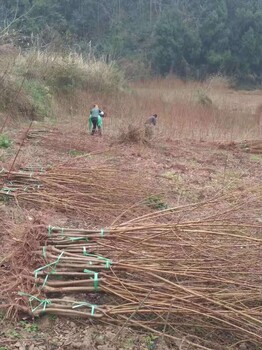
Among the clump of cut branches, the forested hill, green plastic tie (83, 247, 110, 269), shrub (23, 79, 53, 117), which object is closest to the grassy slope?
shrub (23, 79, 53, 117)

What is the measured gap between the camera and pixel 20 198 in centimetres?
432

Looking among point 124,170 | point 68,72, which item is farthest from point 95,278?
point 68,72

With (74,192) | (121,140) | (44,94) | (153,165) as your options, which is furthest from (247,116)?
(74,192)

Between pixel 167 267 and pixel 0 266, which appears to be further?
pixel 0 266

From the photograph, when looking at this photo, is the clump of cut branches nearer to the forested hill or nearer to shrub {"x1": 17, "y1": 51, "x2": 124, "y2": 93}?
shrub {"x1": 17, "y1": 51, "x2": 124, "y2": 93}

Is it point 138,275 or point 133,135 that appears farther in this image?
point 133,135

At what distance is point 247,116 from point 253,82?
17.7 m

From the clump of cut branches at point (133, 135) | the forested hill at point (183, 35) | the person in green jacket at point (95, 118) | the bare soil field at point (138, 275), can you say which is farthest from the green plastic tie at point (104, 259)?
the forested hill at point (183, 35)

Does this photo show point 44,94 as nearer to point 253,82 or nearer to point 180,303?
point 180,303

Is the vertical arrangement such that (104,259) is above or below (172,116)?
above

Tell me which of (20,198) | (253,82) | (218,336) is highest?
(218,336)

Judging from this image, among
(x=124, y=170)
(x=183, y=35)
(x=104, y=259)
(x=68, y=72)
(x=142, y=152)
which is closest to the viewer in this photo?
(x=104, y=259)

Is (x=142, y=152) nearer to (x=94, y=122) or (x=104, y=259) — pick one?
(x=94, y=122)

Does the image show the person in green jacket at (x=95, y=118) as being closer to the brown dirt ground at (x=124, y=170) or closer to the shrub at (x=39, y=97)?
the brown dirt ground at (x=124, y=170)
